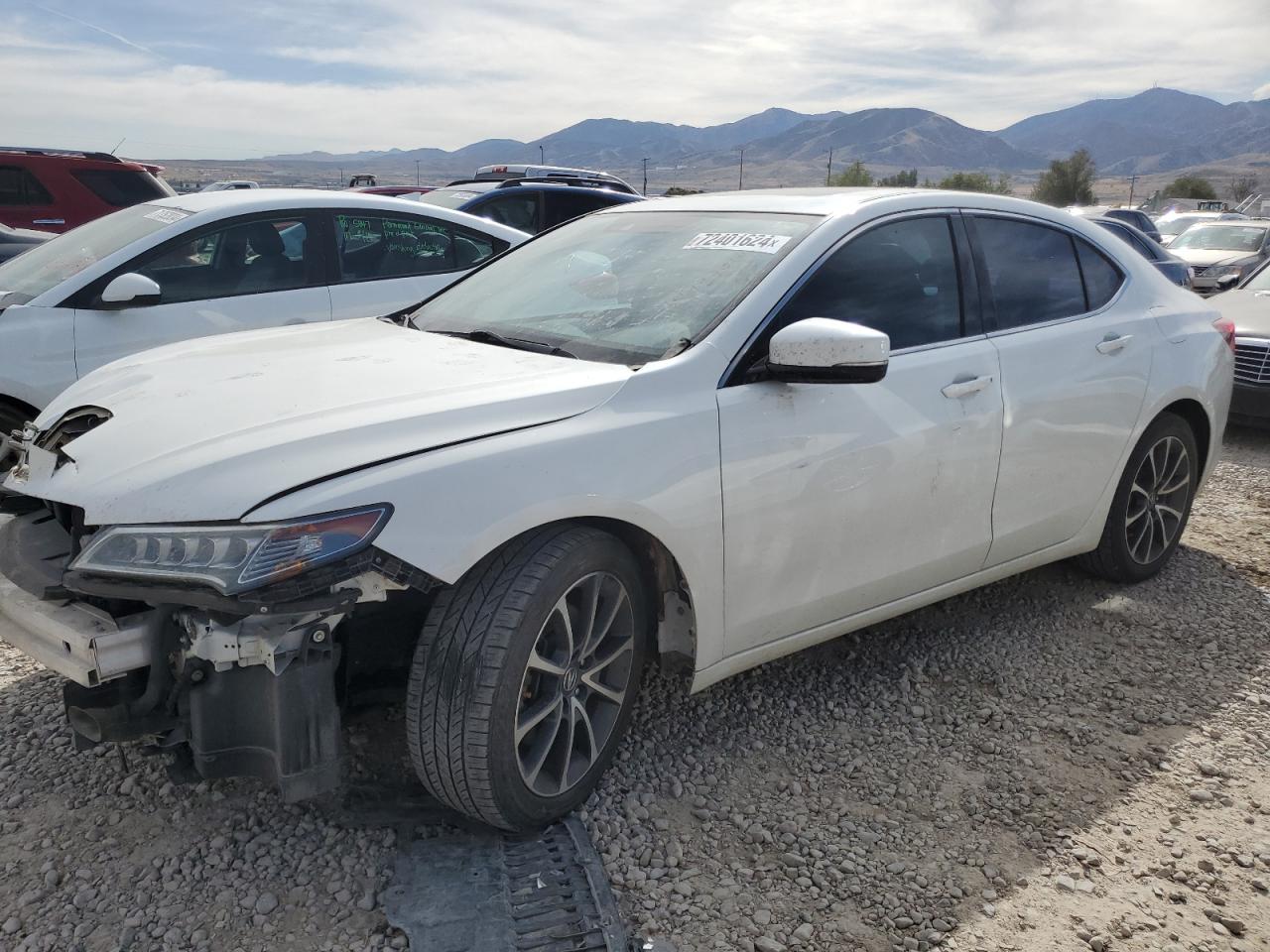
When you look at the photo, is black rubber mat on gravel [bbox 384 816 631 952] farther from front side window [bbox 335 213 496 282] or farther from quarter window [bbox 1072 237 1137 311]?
front side window [bbox 335 213 496 282]

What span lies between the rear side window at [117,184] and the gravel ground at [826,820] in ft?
30.5

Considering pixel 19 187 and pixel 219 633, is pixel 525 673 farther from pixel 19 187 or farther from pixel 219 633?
pixel 19 187

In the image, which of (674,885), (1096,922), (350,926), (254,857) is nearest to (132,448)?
(254,857)

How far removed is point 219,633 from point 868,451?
1.87 m

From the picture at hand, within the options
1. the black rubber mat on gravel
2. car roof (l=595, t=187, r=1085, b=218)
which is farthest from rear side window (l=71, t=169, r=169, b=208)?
the black rubber mat on gravel

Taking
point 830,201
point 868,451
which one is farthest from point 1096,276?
point 868,451

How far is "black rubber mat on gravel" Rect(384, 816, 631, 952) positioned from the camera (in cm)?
231

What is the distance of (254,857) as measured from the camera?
8.52 ft

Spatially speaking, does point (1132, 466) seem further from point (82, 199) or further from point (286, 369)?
point (82, 199)

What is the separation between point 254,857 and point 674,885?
1.05 m

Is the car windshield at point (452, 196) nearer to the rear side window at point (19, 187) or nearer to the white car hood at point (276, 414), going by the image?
the rear side window at point (19, 187)

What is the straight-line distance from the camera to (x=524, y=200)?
10906mm

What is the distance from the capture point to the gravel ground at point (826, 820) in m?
2.43

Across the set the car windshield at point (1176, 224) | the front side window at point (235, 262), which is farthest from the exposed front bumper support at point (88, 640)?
the car windshield at point (1176, 224)
